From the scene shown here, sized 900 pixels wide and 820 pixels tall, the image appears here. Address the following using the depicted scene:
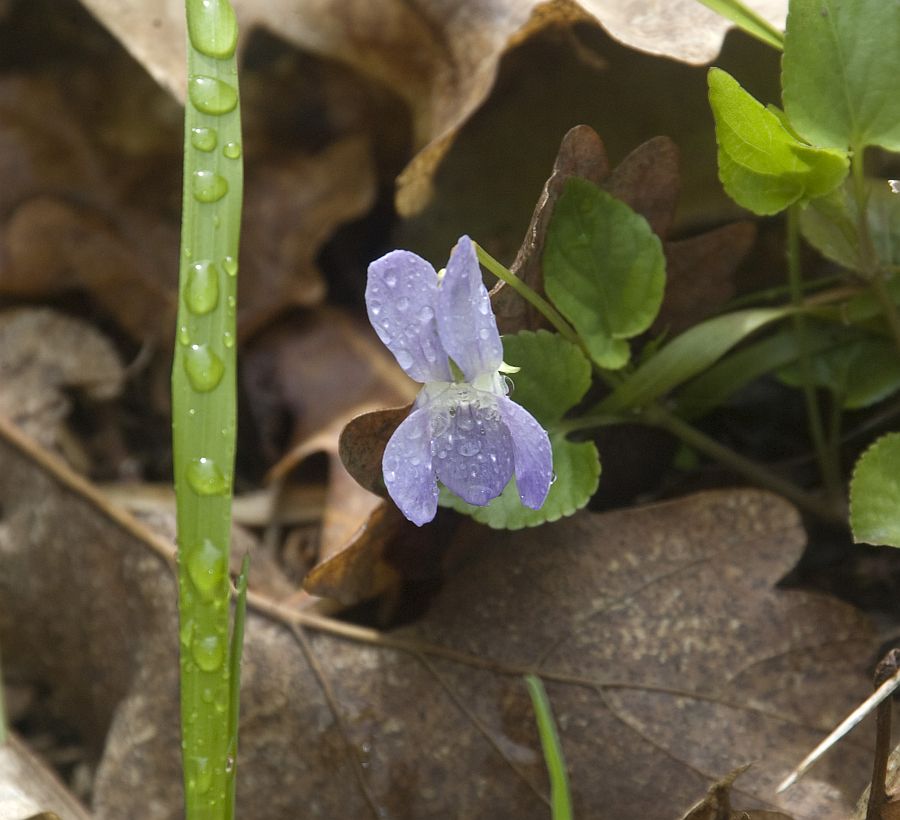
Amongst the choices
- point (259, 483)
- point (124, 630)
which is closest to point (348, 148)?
point (259, 483)

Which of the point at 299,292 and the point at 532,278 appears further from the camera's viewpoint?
the point at 299,292

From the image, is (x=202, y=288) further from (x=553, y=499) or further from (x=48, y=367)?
(x=48, y=367)

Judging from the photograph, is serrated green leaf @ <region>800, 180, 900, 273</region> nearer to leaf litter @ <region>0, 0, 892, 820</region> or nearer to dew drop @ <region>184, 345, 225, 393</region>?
leaf litter @ <region>0, 0, 892, 820</region>

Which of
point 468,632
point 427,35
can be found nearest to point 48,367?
point 427,35

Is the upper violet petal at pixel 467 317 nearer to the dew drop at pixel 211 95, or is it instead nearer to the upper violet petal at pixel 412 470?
the upper violet petal at pixel 412 470

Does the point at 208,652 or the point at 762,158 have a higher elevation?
the point at 762,158

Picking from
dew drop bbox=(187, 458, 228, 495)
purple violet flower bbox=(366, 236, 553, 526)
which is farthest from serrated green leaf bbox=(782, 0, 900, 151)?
dew drop bbox=(187, 458, 228, 495)

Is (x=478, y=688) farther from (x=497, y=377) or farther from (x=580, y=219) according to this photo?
(x=580, y=219)
